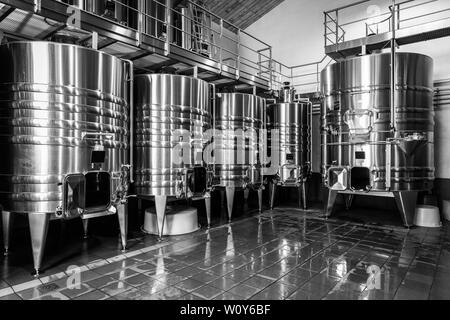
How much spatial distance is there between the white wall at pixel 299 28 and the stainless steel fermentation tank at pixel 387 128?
3.45 metres

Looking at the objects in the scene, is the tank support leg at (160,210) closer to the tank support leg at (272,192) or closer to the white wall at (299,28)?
the tank support leg at (272,192)

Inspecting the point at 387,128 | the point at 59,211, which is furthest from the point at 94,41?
the point at 387,128

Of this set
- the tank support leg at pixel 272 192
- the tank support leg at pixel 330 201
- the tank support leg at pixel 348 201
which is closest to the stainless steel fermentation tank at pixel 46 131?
the tank support leg at pixel 330 201

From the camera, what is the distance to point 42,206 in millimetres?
2982

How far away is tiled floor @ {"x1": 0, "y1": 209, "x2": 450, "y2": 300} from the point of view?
2660mm

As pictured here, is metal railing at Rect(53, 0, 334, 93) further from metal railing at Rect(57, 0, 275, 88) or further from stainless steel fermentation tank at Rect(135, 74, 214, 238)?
stainless steel fermentation tank at Rect(135, 74, 214, 238)

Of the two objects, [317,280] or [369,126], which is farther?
[369,126]

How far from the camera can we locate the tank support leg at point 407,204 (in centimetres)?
494

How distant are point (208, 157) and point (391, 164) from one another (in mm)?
3013

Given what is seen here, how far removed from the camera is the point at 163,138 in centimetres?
433

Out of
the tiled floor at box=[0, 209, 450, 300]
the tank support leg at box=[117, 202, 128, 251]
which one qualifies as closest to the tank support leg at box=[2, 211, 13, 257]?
the tiled floor at box=[0, 209, 450, 300]
